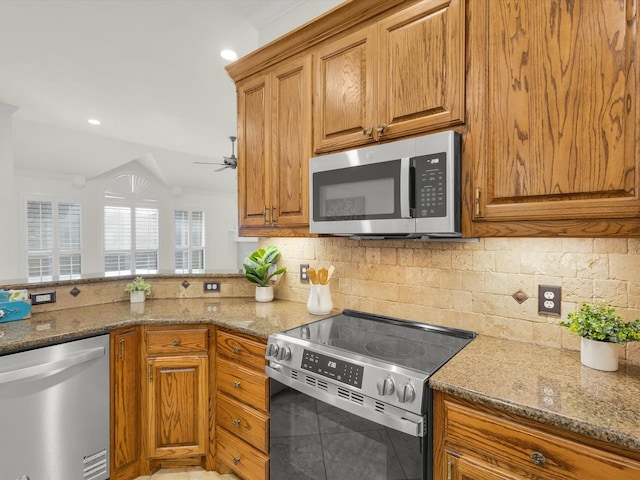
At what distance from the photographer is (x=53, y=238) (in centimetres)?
541

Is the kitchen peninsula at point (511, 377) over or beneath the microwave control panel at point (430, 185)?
beneath

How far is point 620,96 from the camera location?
1.04m

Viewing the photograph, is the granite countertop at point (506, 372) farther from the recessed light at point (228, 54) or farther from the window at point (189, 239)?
the window at point (189, 239)

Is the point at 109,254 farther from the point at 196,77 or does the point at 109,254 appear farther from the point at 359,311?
the point at 359,311

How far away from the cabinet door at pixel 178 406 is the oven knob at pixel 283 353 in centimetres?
62

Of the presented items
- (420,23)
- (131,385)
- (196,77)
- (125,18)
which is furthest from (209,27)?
(131,385)

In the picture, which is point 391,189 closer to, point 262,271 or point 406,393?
point 406,393

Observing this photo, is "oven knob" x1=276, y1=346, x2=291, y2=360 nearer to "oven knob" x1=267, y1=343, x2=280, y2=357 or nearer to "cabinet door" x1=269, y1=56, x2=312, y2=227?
"oven knob" x1=267, y1=343, x2=280, y2=357

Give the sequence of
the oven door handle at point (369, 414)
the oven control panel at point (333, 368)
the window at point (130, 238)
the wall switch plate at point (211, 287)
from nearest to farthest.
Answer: the oven door handle at point (369, 414)
the oven control panel at point (333, 368)
the wall switch plate at point (211, 287)
the window at point (130, 238)

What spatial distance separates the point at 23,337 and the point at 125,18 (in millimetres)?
2239

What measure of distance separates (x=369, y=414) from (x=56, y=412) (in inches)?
60.2

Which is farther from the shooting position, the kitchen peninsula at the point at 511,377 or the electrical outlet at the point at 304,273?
the electrical outlet at the point at 304,273

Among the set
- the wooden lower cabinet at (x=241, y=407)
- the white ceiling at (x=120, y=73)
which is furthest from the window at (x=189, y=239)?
the wooden lower cabinet at (x=241, y=407)

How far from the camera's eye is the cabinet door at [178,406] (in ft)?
6.28
